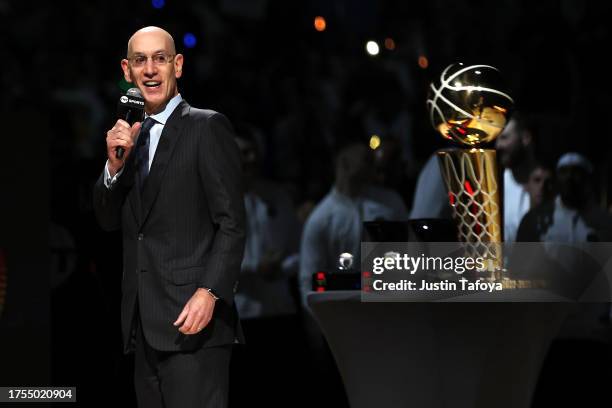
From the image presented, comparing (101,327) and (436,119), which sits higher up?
(436,119)

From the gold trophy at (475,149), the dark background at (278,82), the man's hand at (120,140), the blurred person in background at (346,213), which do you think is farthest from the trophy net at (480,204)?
the blurred person in background at (346,213)

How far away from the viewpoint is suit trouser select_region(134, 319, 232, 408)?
11.6 feet

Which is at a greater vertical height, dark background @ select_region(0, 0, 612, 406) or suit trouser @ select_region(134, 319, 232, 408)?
dark background @ select_region(0, 0, 612, 406)

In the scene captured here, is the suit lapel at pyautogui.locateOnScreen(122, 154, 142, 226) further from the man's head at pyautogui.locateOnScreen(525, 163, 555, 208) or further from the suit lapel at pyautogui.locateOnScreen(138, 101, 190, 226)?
the man's head at pyautogui.locateOnScreen(525, 163, 555, 208)

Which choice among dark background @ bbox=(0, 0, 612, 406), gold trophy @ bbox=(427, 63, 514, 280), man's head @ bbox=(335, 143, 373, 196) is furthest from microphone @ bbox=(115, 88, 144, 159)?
man's head @ bbox=(335, 143, 373, 196)

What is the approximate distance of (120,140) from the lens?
138 inches

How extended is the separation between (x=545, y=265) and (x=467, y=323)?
17.6 inches

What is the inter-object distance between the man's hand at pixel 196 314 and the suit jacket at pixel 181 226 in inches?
2.4

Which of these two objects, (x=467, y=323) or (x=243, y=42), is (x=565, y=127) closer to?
(x=243, y=42)

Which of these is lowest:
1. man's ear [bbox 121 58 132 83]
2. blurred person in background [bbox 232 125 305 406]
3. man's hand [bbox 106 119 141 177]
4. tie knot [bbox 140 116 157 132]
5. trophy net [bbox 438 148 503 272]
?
blurred person in background [bbox 232 125 305 406]

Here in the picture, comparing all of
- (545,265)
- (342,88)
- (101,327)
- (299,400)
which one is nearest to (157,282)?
(545,265)

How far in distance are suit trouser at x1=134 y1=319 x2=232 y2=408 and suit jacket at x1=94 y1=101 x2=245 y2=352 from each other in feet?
0.11

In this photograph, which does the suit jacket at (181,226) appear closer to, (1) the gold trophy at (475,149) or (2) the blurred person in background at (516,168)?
(1) the gold trophy at (475,149)

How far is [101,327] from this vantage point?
19.1 ft
